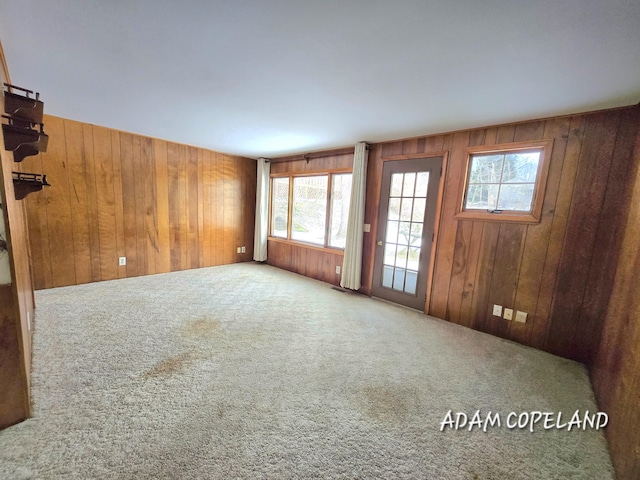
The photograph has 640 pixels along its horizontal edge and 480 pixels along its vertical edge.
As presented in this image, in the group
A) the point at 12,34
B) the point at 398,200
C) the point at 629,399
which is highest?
the point at 12,34

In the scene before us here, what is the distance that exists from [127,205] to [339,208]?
11.0 ft

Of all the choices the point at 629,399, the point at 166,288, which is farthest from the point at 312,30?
the point at 166,288

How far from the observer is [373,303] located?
3.60 metres

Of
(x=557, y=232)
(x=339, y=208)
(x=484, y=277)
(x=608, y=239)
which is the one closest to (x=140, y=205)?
(x=339, y=208)

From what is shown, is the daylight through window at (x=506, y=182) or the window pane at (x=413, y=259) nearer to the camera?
the daylight through window at (x=506, y=182)

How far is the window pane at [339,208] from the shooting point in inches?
165

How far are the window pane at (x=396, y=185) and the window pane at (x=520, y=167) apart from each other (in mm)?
1176

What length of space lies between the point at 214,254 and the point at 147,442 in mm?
4034

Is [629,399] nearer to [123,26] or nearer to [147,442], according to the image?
[147,442]

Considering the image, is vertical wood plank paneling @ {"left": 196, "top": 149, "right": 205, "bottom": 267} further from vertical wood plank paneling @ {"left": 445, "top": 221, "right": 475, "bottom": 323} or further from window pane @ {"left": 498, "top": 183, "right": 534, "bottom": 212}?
window pane @ {"left": 498, "top": 183, "right": 534, "bottom": 212}

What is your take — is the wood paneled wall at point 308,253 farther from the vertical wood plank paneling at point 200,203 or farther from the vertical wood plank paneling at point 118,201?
the vertical wood plank paneling at point 118,201

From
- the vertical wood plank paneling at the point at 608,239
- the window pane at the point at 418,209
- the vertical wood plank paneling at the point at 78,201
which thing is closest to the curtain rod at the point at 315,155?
the window pane at the point at 418,209

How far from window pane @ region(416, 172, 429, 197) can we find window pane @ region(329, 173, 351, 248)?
113 centimetres

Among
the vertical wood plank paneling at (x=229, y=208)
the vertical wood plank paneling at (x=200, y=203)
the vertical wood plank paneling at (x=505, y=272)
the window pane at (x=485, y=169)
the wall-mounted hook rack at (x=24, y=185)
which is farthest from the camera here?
the vertical wood plank paneling at (x=229, y=208)
